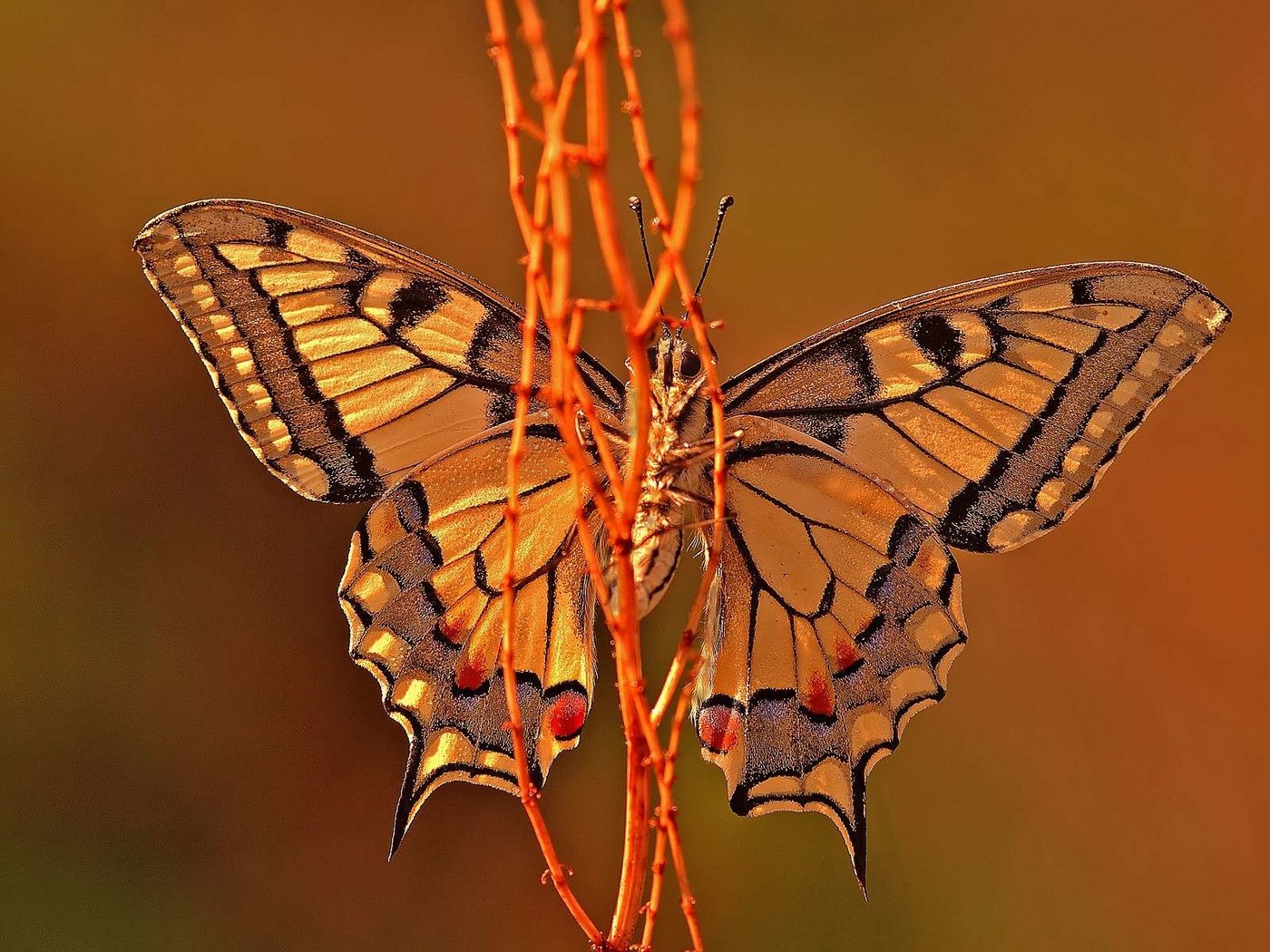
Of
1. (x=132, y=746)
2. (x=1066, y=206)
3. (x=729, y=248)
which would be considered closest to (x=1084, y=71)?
(x=1066, y=206)

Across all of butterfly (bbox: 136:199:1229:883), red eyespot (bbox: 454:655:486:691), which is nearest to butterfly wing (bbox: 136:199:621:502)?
butterfly (bbox: 136:199:1229:883)

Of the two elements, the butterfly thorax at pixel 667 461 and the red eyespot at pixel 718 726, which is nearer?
the butterfly thorax at pixel 667 461

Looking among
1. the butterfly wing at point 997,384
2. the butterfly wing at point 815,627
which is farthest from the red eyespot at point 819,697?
the butterfly wing at point 997,384

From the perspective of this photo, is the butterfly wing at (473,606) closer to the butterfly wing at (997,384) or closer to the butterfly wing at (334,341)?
the butterfly wing at (334,341)

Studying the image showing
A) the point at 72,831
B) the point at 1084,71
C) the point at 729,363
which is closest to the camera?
the point at 72,831

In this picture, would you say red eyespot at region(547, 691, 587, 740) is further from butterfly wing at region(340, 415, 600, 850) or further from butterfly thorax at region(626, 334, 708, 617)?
butterfly thorax at region(626, 334, 708, 617)

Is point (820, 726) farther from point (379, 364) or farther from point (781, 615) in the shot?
point (379, 364)

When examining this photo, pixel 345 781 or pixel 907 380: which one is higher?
pixel 907 380
